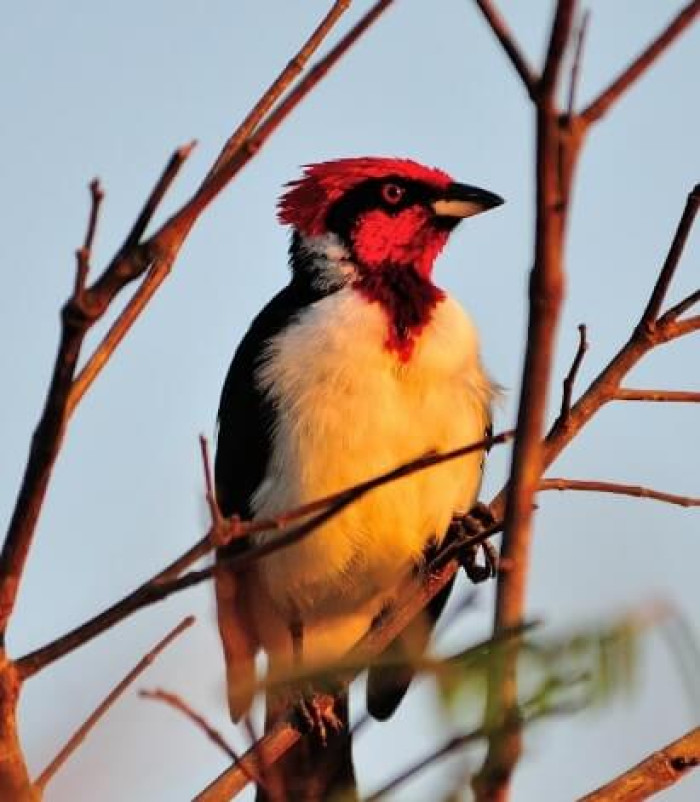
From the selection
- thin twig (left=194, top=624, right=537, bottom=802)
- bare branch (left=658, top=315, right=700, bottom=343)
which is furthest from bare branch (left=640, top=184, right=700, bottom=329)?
Answer: thin twig (left=194, top=624, right=537, bottom=802)

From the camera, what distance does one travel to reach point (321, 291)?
19.4ft

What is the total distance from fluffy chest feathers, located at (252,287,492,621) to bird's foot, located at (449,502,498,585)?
59 millimetres

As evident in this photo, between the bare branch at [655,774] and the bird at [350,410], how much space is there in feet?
5.73

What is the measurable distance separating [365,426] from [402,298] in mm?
623

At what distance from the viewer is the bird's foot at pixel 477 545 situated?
Answer: 5.27 meters

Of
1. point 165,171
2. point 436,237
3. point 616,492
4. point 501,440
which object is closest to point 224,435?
point 436,237

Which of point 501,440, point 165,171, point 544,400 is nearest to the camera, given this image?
point 544,400

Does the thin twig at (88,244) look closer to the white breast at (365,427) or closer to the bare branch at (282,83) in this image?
the bare branch at (282,83)

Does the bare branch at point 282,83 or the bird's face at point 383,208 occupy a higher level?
the bird's face at point 383,208

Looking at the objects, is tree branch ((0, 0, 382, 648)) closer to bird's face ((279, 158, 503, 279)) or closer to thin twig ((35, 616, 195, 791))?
thin twig ((35, 616, 195, 791))

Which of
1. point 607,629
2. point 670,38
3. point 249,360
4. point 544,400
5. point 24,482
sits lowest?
point 607,629

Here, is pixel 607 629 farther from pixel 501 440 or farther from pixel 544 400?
pixel 501 440

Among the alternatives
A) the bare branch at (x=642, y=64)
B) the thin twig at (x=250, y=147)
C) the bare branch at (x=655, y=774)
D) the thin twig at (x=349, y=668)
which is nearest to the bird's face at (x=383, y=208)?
the thin twig at (x=349, y=668)

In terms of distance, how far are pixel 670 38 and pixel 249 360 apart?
3932 mm
